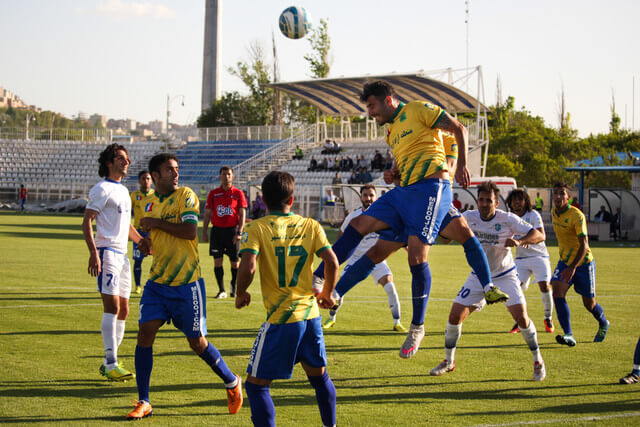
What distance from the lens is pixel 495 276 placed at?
7648mm

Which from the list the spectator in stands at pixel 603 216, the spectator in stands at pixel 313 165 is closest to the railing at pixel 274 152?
the spectator in stands at pixel 313 165

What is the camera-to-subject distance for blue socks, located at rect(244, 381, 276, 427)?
14.8ft

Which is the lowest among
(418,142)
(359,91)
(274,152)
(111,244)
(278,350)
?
(278,350)

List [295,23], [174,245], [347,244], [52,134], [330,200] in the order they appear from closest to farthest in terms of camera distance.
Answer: [174,245], [347,244], [295,23], [330,200], [52,134]

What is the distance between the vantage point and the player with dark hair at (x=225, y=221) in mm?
12328

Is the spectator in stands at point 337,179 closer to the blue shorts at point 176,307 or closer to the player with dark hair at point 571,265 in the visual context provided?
the player with dark hair at point 571,265

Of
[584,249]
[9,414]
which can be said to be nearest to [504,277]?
[584,249]

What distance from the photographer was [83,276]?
15.0 meters

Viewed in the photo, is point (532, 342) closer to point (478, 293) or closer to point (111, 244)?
point (478, 293)

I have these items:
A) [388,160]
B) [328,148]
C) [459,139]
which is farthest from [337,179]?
[459,139]

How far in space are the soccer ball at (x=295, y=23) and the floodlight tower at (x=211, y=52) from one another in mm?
39880

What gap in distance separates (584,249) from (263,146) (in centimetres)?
4446

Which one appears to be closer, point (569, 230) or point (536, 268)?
point (569, 230)

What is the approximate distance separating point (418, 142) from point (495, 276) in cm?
217
